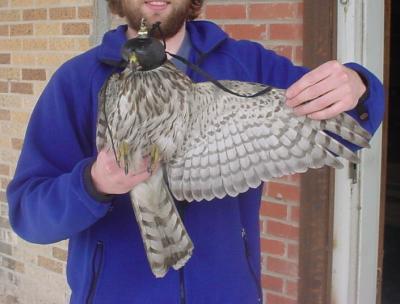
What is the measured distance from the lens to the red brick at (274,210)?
3418 mm

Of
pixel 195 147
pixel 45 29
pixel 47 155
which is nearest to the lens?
pixel 195 147

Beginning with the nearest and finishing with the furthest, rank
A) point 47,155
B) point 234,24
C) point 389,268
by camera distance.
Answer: point 47,155
point 234,24
point 389,268

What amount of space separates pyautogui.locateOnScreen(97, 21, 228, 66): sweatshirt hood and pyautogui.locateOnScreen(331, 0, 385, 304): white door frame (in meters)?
0.94

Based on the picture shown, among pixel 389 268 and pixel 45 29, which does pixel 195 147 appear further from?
pixel 389 268

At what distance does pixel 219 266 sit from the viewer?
7.16 ft

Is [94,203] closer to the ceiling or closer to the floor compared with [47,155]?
closer to the floor

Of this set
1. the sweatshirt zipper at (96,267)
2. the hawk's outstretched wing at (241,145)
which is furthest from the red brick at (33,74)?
the hawk's outstretched wing at (241,145)

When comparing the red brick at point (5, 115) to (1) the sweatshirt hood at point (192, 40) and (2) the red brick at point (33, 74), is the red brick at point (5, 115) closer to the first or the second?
(2) the red brick at point (33, 74)

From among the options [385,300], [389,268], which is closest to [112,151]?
[385,300]

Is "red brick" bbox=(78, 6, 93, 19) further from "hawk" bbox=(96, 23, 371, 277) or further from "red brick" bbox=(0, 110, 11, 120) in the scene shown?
"hawk" bbox=(96, 23, 371, 277)

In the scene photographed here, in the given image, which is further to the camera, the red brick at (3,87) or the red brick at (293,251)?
the red brick at (3,87)

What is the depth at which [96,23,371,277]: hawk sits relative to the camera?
6.10 feet

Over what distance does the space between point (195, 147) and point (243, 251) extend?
1.58 feet

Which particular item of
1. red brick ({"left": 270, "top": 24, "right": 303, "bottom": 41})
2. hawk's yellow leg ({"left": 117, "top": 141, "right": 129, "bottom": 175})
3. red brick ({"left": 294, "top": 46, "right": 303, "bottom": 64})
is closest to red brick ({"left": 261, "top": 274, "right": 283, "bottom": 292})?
red brick ({"left": 294, "top": 46, "right": 303, "bottom": 64})
